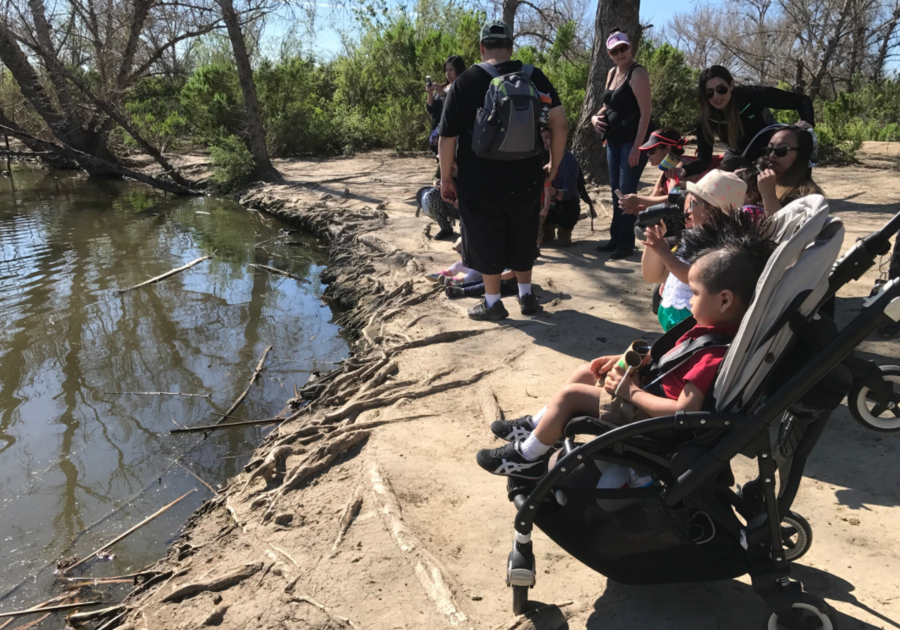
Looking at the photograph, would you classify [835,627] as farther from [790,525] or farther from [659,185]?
[659,185]

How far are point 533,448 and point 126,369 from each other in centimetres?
433

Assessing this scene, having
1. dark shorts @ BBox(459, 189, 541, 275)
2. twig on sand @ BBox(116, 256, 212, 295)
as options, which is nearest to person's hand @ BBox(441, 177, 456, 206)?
dark shorts @ BBox(459, 189, 541, 275)

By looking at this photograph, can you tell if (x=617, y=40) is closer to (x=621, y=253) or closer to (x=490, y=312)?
(x=621, y=253)

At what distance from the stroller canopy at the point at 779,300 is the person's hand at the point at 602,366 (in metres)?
0.58

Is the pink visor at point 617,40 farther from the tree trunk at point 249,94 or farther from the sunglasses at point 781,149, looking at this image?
the tree trunk at point 249,94

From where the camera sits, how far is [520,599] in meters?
2.21

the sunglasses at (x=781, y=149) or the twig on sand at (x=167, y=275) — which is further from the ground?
the sunglasses at (x=781, y=149)

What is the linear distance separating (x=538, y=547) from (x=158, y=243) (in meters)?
8.58

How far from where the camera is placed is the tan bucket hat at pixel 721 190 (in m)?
2.99

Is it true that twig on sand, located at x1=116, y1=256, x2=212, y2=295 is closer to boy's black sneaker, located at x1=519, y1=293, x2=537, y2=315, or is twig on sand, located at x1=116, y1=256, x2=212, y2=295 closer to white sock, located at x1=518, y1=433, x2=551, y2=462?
boy's black sneaker, located at x1=519, y1=293, x2=537, y2=315

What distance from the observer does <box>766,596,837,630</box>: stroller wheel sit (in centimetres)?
194

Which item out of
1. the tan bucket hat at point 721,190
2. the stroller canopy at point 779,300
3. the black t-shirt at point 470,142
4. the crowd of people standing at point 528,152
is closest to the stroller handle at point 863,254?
the stroller canopy at point 779,300

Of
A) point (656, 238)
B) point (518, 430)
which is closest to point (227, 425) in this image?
point (518, 430)

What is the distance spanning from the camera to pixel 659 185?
461 centimetres
